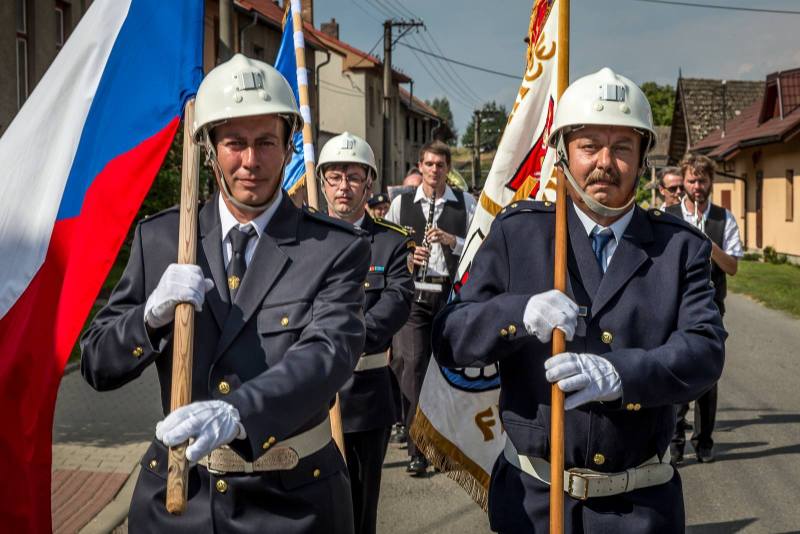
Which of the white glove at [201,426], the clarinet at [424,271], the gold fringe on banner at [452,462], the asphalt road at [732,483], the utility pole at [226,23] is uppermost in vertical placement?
the utility pole at [226,23]

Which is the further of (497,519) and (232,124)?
(497,519)

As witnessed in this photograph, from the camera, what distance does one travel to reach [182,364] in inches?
116

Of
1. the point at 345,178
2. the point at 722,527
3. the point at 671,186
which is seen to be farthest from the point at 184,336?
the point at 671,186

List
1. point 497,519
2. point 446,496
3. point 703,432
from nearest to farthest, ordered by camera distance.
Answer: point 497,519 < point 446,496 < point 703,432

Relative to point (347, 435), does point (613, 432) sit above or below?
above

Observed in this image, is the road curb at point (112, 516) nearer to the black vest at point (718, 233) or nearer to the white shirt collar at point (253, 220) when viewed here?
the white shirt collar at point (253, 220)

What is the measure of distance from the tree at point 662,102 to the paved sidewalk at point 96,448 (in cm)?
8415

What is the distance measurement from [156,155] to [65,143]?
1.13 ft

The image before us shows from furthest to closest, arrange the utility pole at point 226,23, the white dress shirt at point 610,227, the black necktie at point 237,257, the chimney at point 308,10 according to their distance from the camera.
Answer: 1. the chimney at point 308,10
2. the utility pole at point 226,23
3. the white dress shirt at point 610,227
4. the black necktie at point 237,257

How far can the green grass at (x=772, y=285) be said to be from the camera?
19391mm

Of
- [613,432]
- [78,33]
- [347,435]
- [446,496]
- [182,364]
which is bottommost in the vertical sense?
[446,496]

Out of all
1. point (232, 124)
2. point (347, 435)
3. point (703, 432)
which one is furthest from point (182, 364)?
point (703, 432)

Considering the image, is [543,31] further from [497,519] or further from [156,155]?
[497,519]

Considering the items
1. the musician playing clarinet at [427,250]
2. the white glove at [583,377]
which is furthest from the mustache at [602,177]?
the musician playing clarinet at [427,250]
